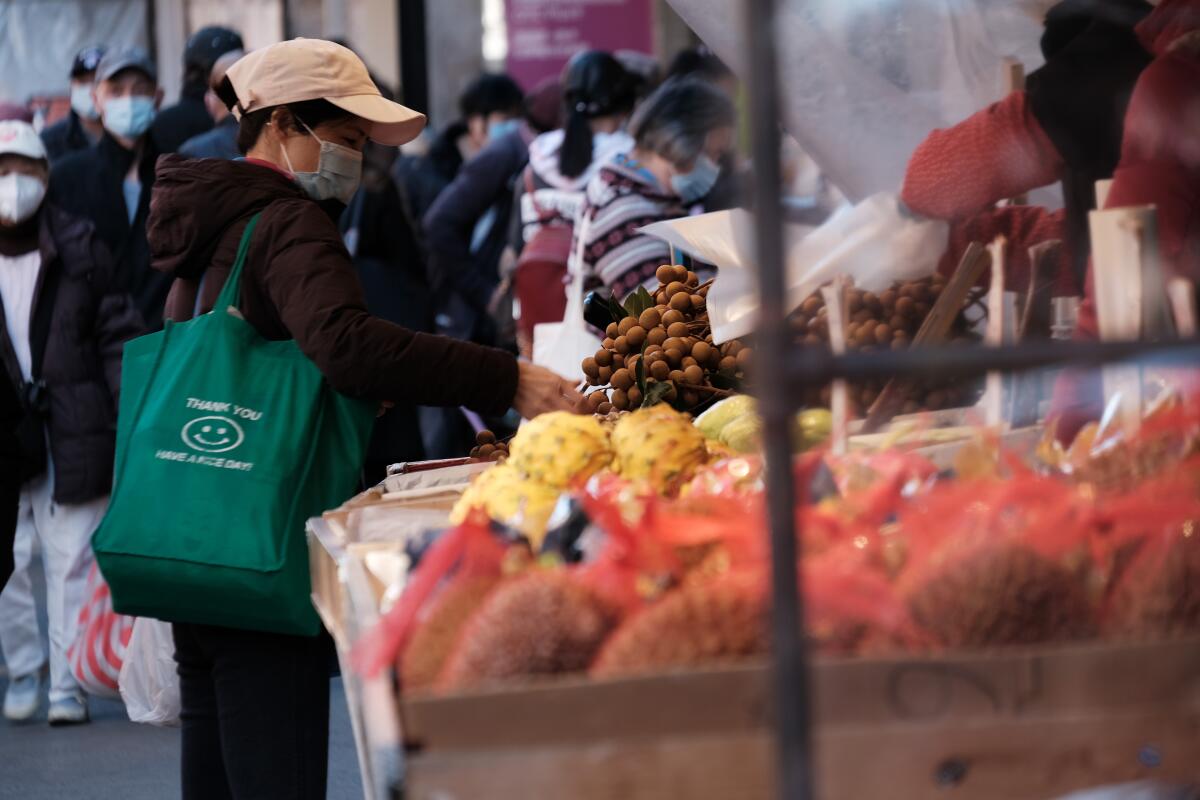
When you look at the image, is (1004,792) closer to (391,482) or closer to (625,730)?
(625,730)

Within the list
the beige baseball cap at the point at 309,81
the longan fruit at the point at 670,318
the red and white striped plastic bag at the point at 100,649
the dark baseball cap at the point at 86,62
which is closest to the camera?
the beige baseball cap at the point at 309,81

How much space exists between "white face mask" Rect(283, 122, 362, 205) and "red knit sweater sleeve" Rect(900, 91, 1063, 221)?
3.45ft

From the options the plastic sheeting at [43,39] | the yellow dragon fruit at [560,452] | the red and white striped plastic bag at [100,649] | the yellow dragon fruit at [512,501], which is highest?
the plastic sheeting at [43,39]

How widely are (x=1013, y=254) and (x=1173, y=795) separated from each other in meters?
1.43

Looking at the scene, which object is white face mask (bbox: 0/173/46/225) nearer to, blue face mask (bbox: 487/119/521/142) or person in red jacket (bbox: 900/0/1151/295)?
person in red jacket (bbox: 900/0/1151/295)

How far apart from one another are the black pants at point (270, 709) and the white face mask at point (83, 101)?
543cm

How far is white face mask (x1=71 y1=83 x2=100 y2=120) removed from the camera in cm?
788

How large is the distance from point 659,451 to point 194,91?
17.1 ft

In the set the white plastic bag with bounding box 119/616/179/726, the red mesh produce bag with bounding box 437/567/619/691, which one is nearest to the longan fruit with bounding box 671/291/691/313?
the white plastic bag with bounding box 119/616/179/726

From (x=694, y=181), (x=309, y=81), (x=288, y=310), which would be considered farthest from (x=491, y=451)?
(x=694, y=181)

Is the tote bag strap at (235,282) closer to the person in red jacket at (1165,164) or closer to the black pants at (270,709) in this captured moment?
the black pants at (270,709)

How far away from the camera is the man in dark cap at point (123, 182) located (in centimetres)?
652

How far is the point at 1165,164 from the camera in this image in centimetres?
259

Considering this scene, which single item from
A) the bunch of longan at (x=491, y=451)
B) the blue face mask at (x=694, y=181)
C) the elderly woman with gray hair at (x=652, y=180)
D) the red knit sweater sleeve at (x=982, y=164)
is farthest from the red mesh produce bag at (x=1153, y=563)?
the blue face mask at (x=694, y=181)
